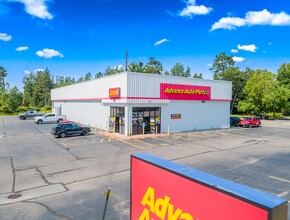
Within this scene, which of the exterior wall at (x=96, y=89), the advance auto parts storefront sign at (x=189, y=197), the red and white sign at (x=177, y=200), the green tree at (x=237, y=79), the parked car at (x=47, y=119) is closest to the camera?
the advance auto parts storefront sign at (x=189, y=197)

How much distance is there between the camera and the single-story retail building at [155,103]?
2480 centimetres

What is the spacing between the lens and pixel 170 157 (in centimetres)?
1508

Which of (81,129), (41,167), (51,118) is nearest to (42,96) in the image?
(51,118)

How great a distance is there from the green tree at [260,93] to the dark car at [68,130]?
41374 mm

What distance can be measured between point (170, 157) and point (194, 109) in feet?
50.8

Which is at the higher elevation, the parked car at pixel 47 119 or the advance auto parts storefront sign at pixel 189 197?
the advance auto parts storefront sign at pixel 189 197

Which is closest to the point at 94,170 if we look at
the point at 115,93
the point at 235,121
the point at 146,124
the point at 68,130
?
the point at 68,130

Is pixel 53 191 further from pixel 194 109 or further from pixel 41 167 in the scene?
pixel 194 109

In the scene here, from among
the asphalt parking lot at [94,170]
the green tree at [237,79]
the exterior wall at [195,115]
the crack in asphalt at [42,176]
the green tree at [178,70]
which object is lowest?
the crack in asphalt at [42,176]

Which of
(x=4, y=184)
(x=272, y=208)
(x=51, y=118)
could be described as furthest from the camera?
(x=51, y=118)

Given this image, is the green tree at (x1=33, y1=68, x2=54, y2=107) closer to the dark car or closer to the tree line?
the tree line

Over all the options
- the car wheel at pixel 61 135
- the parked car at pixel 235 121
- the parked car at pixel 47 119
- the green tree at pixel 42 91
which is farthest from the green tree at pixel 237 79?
the green tree at pixel 42 91

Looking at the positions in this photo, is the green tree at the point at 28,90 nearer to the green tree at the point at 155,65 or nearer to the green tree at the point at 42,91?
the green tree at the point at 42,91

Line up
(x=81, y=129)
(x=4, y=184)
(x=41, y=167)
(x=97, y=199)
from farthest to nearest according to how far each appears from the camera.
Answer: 1. (x=81, y=129)
2. (x=41, y=167)
3. (x=4, y=184)
4. (x=97, y=199)
